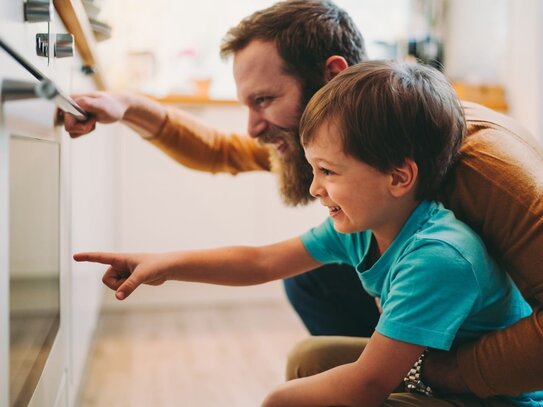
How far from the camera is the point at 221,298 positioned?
2.83 meters

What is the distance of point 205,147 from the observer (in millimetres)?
1577

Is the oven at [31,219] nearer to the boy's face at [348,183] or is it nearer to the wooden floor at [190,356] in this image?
the boy's face at [348,183]

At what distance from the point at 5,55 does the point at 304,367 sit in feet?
2.35

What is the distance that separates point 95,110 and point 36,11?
0.46m

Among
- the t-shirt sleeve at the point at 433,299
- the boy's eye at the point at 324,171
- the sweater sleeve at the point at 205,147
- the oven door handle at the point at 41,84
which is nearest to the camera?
the oven door handle at the point at 41,84

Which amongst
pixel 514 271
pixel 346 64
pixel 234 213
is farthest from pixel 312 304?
pixel 234 213

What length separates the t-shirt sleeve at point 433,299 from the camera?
780 millimetres

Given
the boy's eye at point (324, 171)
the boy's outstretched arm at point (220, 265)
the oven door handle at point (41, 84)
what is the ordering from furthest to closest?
1. the boy's outstretched arm at point (220, 265)
2. the boy's eye at point (324, 171)
3. the oven door handle at point (41, 84)

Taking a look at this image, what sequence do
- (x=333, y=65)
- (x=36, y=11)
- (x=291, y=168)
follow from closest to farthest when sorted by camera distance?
(x=36, y=11)
(x=333, y=65)
(x=291, y=168)

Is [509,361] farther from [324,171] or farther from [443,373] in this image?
Answer: [324,171]

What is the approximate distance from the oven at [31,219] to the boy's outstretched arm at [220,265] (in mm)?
118

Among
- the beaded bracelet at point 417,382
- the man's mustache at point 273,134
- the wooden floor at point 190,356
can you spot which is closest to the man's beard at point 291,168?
the man's mustache at point 273,134

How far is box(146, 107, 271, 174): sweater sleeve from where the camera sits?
1.52 m

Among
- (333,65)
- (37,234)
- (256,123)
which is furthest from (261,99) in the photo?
(37,234)
